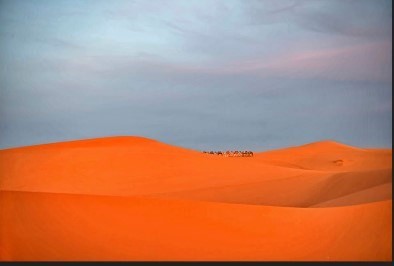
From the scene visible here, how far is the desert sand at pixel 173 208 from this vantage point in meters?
6.86

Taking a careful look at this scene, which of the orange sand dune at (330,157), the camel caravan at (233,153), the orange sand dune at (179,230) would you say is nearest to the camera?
the orange sand dune at (179,230)

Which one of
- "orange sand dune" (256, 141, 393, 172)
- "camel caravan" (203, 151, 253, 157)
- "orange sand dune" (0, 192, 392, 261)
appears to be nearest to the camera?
"orange sand dune" (0, 192, 392, 261)

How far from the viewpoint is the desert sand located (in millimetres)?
6859

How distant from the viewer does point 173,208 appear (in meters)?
7.06

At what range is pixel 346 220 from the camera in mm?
6938

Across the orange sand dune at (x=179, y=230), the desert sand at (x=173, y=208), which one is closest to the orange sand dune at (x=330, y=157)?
the desert sand at (x=173, y=208)

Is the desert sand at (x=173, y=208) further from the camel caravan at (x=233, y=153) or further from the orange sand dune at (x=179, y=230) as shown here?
the camel caravan at (x=233, y=153)

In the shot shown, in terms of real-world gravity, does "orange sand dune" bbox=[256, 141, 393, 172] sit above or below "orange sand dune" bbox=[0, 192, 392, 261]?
above

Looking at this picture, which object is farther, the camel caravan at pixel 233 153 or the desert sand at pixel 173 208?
the camel caravan at pixel 233 153

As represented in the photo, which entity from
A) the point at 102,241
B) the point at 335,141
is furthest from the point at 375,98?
the point at 102,241

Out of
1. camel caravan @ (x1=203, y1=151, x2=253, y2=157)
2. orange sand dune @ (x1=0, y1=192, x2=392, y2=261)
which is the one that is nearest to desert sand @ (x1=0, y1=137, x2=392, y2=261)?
orange sand dune @ (x1=0, y1=192, x2=392, y2=261)

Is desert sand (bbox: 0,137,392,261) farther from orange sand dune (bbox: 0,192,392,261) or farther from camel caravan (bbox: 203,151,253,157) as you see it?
camel caravan (bbox: 203,151,253,157)

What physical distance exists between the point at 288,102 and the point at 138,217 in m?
2.15

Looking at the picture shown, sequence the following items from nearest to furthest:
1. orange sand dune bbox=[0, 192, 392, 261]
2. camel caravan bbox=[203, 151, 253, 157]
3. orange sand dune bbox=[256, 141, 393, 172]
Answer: orange sand dune bbox=[0, 192, 392, 261], orange sand dune bbox=[256, 141, 393, 172], camel caravan bbox=[203, 151, 253, 157]
